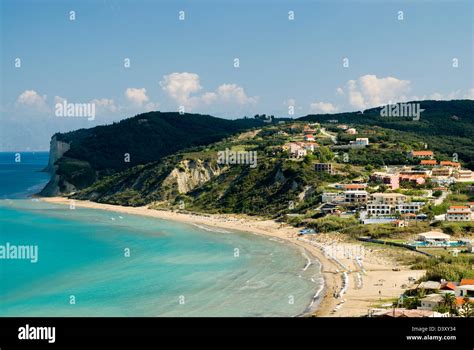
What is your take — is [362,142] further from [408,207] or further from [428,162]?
[408,207]

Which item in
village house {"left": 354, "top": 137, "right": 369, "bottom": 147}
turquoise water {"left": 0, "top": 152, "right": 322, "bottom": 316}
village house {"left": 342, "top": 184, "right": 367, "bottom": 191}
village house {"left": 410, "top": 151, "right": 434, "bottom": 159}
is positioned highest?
village house {"left": 354, "top": 137, "right": 369, "bottom": 147}

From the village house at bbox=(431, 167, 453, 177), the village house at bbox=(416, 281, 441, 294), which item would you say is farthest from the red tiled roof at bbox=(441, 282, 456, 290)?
the village house at bbox=(431, 167, 453, 177)

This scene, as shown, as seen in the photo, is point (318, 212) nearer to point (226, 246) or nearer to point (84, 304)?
point (226, 246)

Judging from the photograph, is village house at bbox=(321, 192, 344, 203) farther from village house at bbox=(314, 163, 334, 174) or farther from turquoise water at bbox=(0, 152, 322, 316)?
turquoise water at bbox=(0, 152, 322, 316)

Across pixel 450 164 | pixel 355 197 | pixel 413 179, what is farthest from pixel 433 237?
pixel 450 164
